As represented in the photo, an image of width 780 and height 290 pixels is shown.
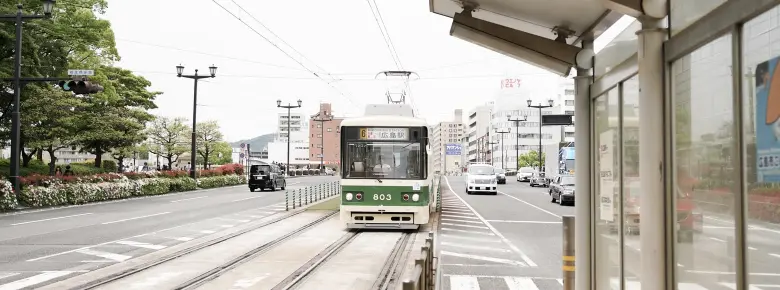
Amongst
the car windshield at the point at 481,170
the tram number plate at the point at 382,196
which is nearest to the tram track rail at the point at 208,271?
the tram number plate at the point at 382,196

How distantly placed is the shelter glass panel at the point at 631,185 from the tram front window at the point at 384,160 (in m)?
11.7

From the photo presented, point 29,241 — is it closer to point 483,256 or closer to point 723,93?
point 483,256

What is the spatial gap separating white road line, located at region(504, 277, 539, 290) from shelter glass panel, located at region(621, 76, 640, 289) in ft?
15.8

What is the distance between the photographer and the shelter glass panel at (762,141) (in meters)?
2.39

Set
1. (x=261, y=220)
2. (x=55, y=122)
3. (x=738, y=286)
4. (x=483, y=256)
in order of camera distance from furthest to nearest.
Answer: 1. (x=55, y=122)
2. (x=261, y=220)
3. (x=483, y=256)
4. (x=738, y=286)

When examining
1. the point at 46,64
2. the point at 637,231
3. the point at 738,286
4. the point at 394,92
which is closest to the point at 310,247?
the point at 637,231

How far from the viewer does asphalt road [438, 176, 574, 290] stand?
32.3 feet

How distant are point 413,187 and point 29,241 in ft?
30.2

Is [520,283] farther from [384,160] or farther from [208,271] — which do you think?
[384,160]

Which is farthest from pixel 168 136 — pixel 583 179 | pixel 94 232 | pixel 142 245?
pixel 583 179

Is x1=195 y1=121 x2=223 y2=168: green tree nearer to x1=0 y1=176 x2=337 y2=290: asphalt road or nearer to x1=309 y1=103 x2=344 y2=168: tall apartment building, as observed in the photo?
x1=0 y1=176 x2=337 y2=290: asphalt road

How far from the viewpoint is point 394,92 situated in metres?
26.0

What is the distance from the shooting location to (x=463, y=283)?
9586 mm

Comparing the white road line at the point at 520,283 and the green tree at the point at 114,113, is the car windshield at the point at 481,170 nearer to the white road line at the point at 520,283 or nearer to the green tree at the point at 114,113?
the green tree at the point at 114,113
